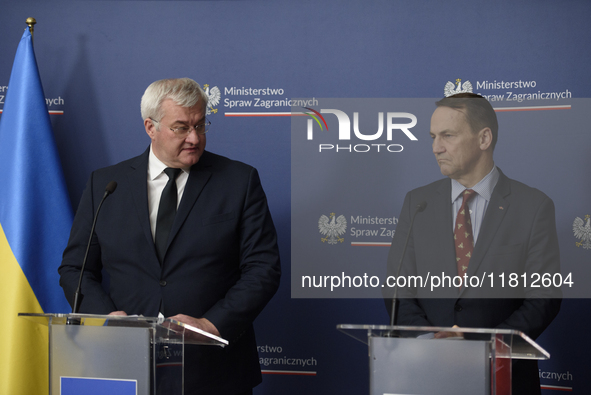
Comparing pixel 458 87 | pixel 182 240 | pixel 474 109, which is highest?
pixel 458 87

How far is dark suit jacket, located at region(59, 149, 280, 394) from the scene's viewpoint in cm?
198

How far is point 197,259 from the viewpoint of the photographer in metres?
2.04

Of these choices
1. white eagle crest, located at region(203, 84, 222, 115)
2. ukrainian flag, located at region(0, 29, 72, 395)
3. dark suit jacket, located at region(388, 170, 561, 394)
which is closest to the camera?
dark suit jacket, located at region(388, 170, 561, 394)

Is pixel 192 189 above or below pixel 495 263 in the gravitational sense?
above

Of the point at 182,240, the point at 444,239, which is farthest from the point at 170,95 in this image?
the point at 444,239

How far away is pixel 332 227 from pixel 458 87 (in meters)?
1.05

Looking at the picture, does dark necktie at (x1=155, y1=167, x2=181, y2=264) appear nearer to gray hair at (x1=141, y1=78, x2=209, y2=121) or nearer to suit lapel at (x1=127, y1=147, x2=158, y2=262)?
suit lapel at (x1=127, y1=147, x2=158, y2=262)

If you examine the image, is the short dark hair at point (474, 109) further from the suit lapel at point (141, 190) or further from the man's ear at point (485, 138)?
the suit lapel at point (141, 190)

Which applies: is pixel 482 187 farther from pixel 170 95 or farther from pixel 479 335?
pixel 170 95

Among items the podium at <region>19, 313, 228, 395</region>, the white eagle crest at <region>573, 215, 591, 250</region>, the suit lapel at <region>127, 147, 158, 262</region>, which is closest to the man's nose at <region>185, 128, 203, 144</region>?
the suit lapel at <region>127, 147, 158, 262</region>

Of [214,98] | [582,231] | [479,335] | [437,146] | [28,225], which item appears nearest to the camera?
[479,335]

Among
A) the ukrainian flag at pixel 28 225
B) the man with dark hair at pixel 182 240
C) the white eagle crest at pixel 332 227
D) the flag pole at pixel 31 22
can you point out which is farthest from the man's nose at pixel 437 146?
the flag pole at pixel 31 22

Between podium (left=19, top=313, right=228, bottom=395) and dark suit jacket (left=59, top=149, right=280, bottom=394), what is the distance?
0.47 m

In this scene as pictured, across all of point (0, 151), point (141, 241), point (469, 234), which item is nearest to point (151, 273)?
point (141, 241)
